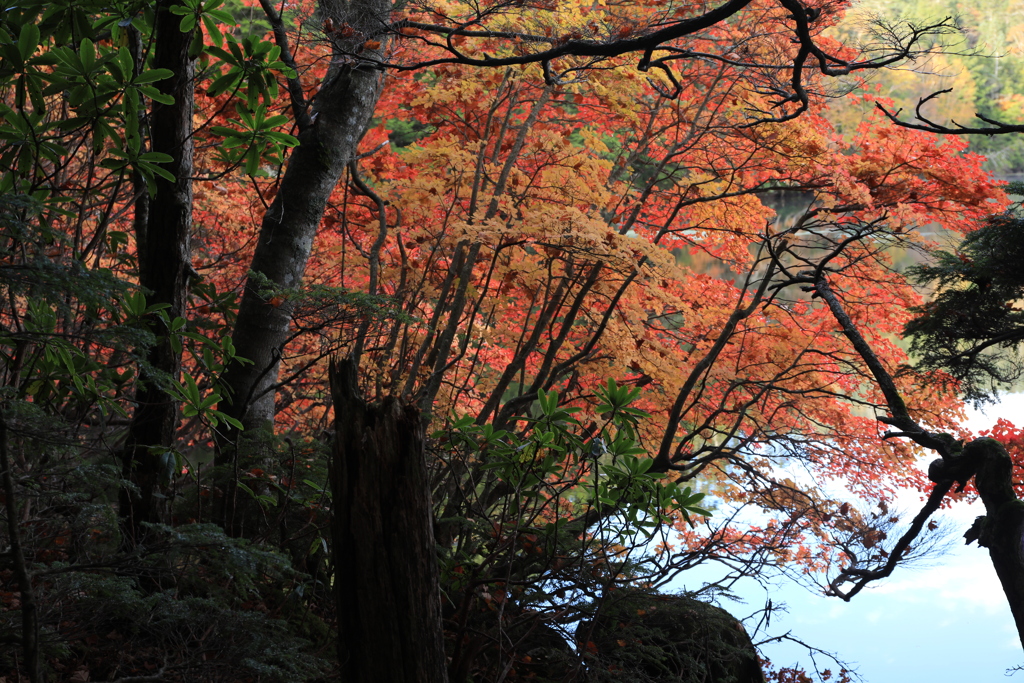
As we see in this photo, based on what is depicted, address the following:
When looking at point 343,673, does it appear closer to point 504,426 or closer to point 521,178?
point 504,426

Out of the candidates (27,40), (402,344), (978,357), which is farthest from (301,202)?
(978,357)

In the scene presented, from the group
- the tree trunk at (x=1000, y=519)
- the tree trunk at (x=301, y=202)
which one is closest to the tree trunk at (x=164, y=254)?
the tree trunk at (x=301, y=202)

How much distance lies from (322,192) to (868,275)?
5.27 m

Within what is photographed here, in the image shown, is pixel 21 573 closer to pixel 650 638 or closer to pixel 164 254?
pixel 164 254

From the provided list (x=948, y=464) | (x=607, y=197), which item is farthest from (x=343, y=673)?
(x=948, y=464)

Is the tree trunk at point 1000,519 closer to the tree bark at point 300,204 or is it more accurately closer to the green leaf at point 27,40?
the tree bark at point 300,204

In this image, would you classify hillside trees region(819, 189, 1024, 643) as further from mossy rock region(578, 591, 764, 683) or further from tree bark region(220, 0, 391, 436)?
tree bark region(220, 0, 391, 436)

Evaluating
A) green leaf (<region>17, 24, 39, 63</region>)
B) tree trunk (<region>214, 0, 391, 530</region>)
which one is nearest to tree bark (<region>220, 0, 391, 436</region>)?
tree trunk (<region>214, 0, 391, 530</region>)

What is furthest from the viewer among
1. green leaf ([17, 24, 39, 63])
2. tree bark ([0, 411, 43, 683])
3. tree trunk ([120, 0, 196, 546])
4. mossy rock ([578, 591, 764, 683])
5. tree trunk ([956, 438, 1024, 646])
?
tree trunk ([956, 438, 1024, 646])

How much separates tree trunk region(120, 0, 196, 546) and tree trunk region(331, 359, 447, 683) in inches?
28.5

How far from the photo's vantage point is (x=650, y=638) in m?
3.29

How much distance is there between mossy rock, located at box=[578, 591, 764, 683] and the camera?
2.93 m

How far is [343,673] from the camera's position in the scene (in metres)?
1.96

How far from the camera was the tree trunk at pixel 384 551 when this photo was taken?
6.34 ft
